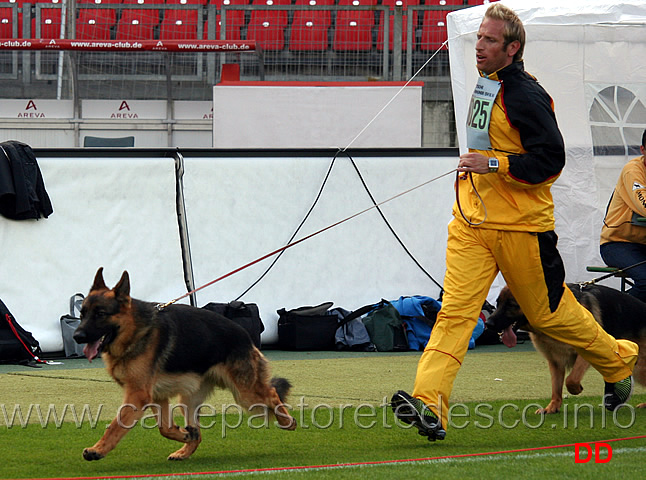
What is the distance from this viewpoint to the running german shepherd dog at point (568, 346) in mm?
5582

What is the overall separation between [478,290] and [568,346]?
1460 mm

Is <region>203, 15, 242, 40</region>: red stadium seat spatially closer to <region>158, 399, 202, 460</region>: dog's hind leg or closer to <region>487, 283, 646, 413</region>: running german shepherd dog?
<region>487, 283, 646, 413</region>: running german shepherd dog

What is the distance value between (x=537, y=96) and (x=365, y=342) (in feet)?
16.7

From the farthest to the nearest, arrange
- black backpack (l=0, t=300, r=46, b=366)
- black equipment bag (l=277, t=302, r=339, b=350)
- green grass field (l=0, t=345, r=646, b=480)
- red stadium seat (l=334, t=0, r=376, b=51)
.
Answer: red stadium seat (l=334, t=0, r=376, b=51)
black equipment bag (l=277, t=302, r=339, b=350)
black backpack (l=0, t=300, r=46, b=366)
green grass field (l=0, t=345, r=646, b=480)

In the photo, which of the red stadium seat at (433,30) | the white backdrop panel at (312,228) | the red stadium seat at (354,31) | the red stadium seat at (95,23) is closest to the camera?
the white backdrop panel at (312,228)

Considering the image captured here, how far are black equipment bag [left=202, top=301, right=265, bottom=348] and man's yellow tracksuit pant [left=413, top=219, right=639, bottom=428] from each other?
4.52 metres

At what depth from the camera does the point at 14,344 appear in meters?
8.02

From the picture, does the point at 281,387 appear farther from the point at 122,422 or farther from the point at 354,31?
the point at 354,31

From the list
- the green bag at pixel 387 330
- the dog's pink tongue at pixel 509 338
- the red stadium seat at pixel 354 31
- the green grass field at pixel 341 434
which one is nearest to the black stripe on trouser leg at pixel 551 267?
the green grass field at pixel 341 434

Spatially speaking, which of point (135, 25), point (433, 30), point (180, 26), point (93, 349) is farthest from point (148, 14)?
point (93, 349)

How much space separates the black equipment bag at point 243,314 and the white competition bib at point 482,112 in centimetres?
467

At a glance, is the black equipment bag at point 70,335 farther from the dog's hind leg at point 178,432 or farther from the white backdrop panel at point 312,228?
the dog's hind leg at point 178,432

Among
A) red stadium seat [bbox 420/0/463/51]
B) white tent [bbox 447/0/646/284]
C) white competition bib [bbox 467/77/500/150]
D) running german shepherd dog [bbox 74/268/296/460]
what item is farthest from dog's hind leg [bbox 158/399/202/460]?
red stadium seat [bbox 420/0/463/51]

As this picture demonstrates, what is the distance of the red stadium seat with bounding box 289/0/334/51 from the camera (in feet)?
51.9
